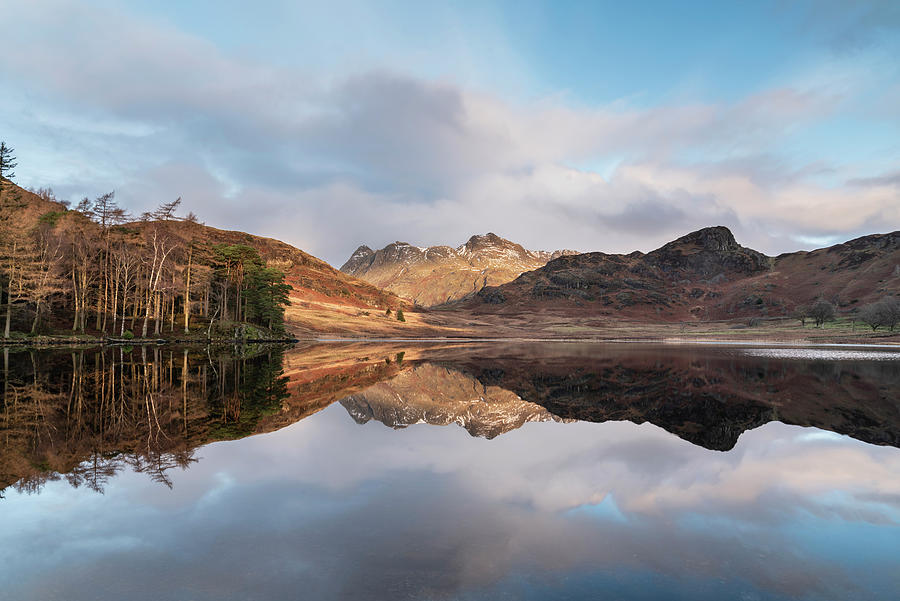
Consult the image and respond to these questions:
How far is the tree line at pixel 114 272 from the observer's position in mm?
51438

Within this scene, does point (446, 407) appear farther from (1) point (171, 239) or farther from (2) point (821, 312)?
(2) point (821, 312)

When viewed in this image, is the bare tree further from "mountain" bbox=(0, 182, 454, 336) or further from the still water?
the still water

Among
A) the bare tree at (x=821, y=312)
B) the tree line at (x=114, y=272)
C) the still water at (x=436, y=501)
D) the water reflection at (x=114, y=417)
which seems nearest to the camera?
the still water at (x=436, y=501)

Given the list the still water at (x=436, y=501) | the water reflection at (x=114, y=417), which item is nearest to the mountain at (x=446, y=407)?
the still water at (x=436, y=501)

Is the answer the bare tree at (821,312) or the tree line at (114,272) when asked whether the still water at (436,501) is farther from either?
the bare tree at (821,312)

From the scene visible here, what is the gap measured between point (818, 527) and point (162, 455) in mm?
13027

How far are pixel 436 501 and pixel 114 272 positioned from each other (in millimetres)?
72933

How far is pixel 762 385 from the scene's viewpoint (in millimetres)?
27359

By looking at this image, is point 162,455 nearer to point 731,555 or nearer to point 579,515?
point 579,515

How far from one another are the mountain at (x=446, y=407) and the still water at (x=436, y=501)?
19cm

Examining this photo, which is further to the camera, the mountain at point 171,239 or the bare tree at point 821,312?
the bare tree at point 821,312

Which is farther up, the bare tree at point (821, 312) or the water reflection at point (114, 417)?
the bare tree at point (821, 312)

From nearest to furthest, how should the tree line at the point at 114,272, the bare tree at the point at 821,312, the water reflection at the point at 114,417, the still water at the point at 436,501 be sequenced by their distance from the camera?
the still water at the point at 436,501 → the water reflection at the point at 114,417 → the tree line at the point at 114,272 → the bare tree at the point at 821,312

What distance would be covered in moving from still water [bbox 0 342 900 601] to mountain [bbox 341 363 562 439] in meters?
0.19
